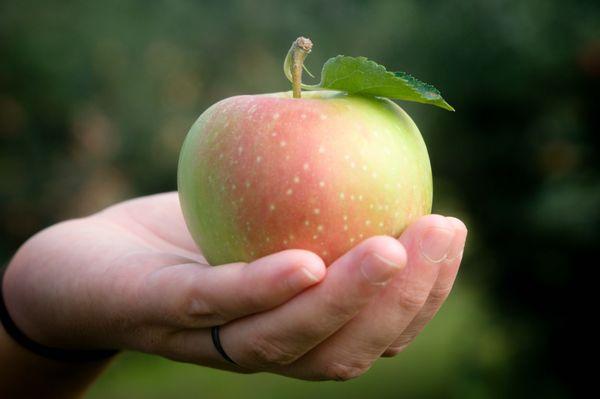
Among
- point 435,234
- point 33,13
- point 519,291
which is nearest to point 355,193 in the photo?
point 435,234

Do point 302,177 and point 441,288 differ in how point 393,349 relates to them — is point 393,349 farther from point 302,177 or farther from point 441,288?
point 302,177

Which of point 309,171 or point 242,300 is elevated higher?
point 309,171

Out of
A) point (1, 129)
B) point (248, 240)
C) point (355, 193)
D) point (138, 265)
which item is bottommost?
point (1, 129)

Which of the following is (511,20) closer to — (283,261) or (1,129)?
(283,261)

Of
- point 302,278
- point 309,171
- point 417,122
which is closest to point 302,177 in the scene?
point 309,171

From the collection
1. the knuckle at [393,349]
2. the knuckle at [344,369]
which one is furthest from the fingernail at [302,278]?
the knuckle at [393,349]

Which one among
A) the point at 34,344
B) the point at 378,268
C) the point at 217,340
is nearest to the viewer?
the point at 378,268

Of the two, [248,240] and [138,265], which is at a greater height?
[248,240]
